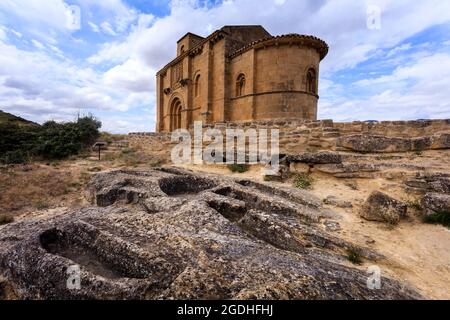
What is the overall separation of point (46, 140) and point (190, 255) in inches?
646

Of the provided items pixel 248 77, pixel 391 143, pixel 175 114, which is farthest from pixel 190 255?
pixel 175 114

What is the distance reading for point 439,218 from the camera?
4555 millimetres

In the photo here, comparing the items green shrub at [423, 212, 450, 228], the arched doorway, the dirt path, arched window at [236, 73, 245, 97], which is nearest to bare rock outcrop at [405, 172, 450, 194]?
the dirt path

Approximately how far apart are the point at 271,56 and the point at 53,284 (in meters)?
17.5

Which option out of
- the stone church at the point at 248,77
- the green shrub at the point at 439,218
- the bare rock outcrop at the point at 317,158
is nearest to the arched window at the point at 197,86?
the stone church at the point at 248,77

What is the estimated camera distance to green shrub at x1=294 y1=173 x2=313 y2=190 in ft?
22.7

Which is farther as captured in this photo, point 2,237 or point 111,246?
point 2,237

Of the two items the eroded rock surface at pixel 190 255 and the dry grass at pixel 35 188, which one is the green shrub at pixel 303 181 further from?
the dry grass at pixel 35 188

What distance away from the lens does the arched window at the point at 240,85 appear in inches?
744

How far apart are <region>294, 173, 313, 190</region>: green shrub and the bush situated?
539 inches

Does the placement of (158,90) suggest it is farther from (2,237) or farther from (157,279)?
(157,279)

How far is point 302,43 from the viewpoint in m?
16.8
